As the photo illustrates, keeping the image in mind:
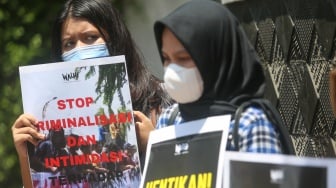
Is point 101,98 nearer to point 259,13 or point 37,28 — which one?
point 259,13

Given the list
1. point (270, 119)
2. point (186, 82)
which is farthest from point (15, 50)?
point (270, 119)

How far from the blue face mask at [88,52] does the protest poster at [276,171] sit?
94 centimetres

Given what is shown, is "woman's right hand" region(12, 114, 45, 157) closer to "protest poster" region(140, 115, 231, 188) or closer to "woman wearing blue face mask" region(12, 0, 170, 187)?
"woman wearing blue face mask" region(12, 0, 170, 187)

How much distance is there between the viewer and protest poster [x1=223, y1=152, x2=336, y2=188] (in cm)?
182

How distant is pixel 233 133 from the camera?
209 centimetres

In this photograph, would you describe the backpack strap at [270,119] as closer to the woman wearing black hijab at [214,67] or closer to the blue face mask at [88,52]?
the woman wearing black hijab at [214,67]

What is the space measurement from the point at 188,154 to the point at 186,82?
191 millimetres

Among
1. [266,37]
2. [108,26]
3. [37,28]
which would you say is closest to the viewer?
[108,26]

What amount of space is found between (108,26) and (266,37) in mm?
1817

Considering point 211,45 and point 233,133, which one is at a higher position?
point 211,45

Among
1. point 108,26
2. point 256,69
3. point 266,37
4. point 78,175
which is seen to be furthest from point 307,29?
point 256,69

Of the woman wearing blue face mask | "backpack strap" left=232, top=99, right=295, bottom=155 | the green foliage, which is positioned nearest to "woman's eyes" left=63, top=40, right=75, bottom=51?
the woman wearing blue face mask

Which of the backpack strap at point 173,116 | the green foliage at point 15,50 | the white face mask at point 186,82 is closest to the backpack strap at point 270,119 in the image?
the white face mask at point 186,82

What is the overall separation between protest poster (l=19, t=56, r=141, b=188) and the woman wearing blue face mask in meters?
0.05
